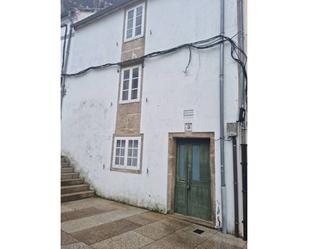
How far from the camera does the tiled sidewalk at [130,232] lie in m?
3.56

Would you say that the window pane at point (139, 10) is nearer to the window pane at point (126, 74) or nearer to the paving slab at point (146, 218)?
the window pane at point (126, 74)

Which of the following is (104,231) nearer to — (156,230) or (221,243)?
(156,230)

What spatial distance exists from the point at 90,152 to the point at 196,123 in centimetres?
399

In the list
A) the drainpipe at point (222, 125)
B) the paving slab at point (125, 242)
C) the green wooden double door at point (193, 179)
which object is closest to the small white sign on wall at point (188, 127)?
the green wooden double door at point (193, 179)

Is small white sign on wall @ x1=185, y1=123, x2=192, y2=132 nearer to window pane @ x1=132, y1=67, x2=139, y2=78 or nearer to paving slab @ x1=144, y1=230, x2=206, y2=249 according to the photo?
paving slab @ x1=144, y1=230, x2=206, y2=249

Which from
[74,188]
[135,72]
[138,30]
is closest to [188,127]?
[135,72]

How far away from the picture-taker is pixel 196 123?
4977 mm

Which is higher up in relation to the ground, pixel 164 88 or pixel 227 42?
pixel 227 42

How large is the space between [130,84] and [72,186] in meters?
3.72

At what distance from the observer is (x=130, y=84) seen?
646 centimetres
